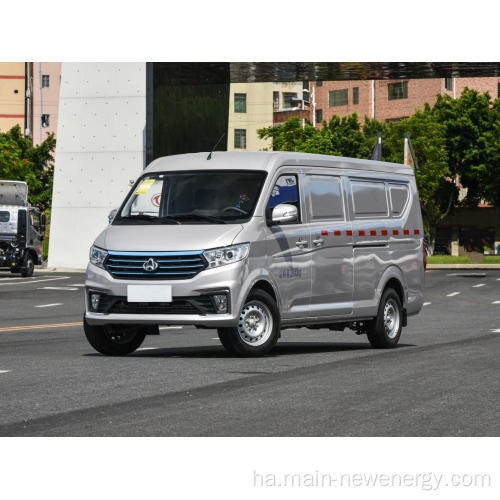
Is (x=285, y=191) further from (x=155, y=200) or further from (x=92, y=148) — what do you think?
(x=92, y=148)

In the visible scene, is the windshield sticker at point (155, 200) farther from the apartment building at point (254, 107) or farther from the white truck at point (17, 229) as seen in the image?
the apartment building at point (254, 107)

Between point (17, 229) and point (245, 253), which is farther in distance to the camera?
point (17, 229)

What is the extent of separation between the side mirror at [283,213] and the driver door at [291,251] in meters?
0.07

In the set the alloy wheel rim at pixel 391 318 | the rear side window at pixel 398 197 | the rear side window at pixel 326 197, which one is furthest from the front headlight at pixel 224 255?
the rear side window at pixel 398 197

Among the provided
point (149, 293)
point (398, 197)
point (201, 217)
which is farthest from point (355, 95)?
point (149, 293)

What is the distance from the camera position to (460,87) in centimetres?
8931

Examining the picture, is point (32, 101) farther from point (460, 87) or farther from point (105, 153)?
point (105, 153)

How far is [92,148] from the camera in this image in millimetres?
44406

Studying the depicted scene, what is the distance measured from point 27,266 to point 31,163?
134 feet

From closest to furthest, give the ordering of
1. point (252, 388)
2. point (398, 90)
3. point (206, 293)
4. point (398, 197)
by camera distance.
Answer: point (252, 388) → point (206, 293) → point (398, 197) → point (398, 90)

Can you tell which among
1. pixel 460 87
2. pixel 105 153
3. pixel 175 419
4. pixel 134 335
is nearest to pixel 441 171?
pixel 460 87

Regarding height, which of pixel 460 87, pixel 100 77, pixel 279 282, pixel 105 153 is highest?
pixel 460 87
